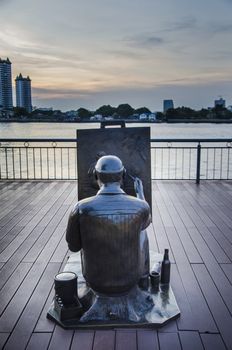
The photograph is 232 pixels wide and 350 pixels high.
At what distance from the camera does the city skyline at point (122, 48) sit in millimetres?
8203

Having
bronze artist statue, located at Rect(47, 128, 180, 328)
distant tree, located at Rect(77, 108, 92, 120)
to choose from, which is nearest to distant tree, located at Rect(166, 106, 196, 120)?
distant tree, located at Rect(77, 108, 92, 120)

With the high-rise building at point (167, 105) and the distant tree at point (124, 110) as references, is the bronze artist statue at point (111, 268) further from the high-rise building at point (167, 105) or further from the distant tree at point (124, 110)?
the high-rise building at point (167, 105)

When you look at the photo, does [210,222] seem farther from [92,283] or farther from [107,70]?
[107,70]

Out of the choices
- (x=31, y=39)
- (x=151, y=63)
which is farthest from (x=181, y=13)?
(x=151, y=63)

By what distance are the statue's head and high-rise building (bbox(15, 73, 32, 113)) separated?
65.8ft

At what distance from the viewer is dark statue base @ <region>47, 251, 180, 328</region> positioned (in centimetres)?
236

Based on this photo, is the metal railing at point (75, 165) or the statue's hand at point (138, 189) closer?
the statue's hand at point (138, 189)

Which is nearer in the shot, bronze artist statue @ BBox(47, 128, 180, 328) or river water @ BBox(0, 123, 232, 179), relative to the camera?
bronze artist statue @ BBox(47, 128, 180, 328)

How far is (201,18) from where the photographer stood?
9.59 m

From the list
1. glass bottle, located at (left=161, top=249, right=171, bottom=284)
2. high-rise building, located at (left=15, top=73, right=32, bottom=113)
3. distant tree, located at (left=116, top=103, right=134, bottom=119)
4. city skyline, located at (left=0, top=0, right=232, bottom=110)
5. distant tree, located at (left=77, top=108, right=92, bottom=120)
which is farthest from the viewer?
high-rise building, located at (left=15, top=73, right=32, bottom=113)

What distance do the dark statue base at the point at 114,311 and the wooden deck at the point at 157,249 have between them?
2.1 inches

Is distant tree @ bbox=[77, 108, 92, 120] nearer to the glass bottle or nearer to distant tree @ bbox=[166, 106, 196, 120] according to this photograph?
distant tree @ bbox=[166, 106, 196, 120]

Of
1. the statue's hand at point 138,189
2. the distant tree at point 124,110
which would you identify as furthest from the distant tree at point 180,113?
the statue's hand at point 138,189

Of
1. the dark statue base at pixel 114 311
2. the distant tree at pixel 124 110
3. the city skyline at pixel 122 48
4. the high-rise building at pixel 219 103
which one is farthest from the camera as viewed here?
the high-rise building at pixel 219 103
